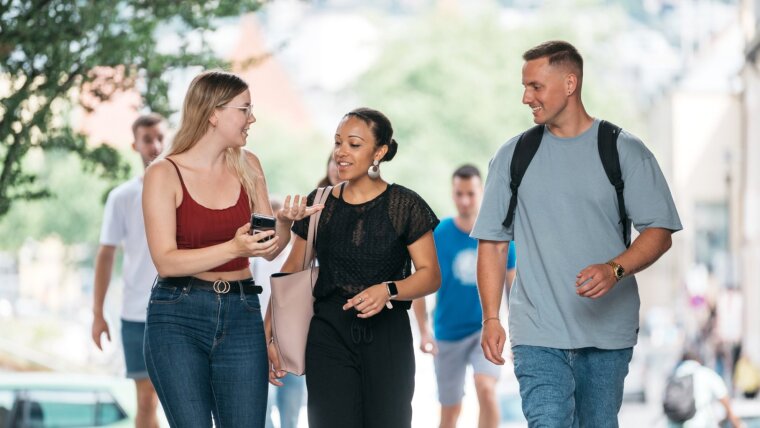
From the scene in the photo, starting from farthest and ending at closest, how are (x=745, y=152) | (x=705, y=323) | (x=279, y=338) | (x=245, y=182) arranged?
1. (x=705, y=323)
2. (x=745, y=152)
3. (x=279, y=338)
4. (x=245, y=182)

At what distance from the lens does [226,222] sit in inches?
214

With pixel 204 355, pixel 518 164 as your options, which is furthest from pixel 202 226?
pixel 518 164

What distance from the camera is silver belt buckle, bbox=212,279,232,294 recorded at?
5371mm

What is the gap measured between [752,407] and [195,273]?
922 centimetres

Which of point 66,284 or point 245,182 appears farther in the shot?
point 66,284

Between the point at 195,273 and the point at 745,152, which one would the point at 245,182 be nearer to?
the point at 195,273

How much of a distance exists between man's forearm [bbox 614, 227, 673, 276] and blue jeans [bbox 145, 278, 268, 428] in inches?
59.8

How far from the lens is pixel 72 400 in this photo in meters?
10.7

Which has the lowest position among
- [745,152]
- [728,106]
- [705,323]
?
[705,323]

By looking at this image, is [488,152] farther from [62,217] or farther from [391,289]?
[391,289]

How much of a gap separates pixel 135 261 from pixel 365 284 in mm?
2599

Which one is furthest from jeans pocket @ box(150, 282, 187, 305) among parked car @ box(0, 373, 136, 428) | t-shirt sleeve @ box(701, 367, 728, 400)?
t-shirt sleeve @ box(701, 367, 728, 400)

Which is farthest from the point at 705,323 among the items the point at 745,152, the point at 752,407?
the point at 752,407

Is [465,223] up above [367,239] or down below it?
above
